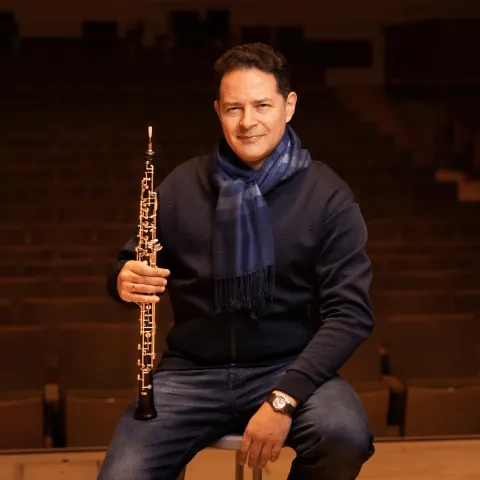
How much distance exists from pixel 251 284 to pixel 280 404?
0.22 meters

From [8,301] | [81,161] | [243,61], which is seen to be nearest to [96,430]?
[8,301]

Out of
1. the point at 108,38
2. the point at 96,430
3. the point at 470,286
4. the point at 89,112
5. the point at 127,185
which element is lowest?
the point at 96,430

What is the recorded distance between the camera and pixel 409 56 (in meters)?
7.15

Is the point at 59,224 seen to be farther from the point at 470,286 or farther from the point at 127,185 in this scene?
the point at 470,286

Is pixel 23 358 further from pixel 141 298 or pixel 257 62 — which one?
pixel 257 62

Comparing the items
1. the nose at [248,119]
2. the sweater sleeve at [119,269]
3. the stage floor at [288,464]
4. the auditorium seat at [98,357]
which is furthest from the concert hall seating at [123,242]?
the nose at [248,119]

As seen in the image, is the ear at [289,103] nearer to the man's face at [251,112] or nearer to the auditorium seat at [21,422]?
the man's face at [251,112]

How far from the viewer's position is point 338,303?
1506mm

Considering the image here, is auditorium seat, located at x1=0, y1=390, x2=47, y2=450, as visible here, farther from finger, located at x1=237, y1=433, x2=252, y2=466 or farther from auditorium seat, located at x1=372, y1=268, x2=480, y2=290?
auditorium seat, located at x1=372, y1=268, x2=480, y2=290

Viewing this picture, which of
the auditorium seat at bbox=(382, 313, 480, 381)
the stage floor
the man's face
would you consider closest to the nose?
the man's face

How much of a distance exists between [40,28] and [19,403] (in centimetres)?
510

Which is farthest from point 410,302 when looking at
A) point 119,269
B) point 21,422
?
point 119,269

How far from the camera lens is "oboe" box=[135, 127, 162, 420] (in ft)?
4.86

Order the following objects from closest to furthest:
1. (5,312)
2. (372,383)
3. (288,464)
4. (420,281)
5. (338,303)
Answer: (338,303), (288,464), (372,383), (5,312), (420,281)
